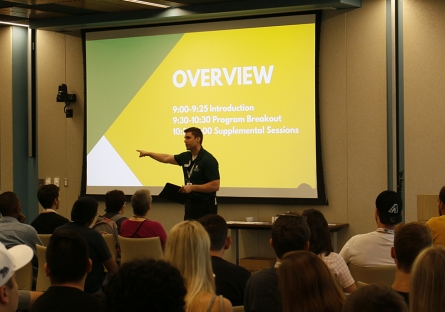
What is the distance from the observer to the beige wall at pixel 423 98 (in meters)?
5.37

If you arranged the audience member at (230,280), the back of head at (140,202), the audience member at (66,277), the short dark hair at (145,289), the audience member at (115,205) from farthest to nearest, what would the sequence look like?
the audience member at (115,205), the back of head at (140,202), the audience member at (230,280), the audience member at (66,277), the short dark hair at (145,289)

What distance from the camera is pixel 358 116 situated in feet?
18.6

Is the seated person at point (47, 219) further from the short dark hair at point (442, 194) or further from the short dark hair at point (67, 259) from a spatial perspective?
the short dark hair at point (442, 194)

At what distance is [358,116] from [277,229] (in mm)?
3718

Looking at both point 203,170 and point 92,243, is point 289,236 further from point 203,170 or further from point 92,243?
point 203,170

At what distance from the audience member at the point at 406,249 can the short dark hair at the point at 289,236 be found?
0.43m

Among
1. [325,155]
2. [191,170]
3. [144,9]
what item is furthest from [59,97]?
[325,155]

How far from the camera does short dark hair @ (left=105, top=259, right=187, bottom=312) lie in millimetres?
1053

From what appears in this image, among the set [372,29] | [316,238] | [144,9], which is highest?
[144,9]

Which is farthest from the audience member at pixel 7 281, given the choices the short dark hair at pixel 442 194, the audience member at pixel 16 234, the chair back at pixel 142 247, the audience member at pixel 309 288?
the short dark hair at pixel 442 194

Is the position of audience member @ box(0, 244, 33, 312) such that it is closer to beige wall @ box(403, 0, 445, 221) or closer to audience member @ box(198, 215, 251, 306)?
audience member @ box(198, 215, 251, 306)

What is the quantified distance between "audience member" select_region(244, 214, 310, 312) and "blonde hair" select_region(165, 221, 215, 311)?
7.0 inches

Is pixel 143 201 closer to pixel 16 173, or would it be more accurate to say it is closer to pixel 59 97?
pixel 59 97

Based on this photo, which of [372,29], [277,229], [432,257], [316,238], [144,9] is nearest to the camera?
[432,257]
